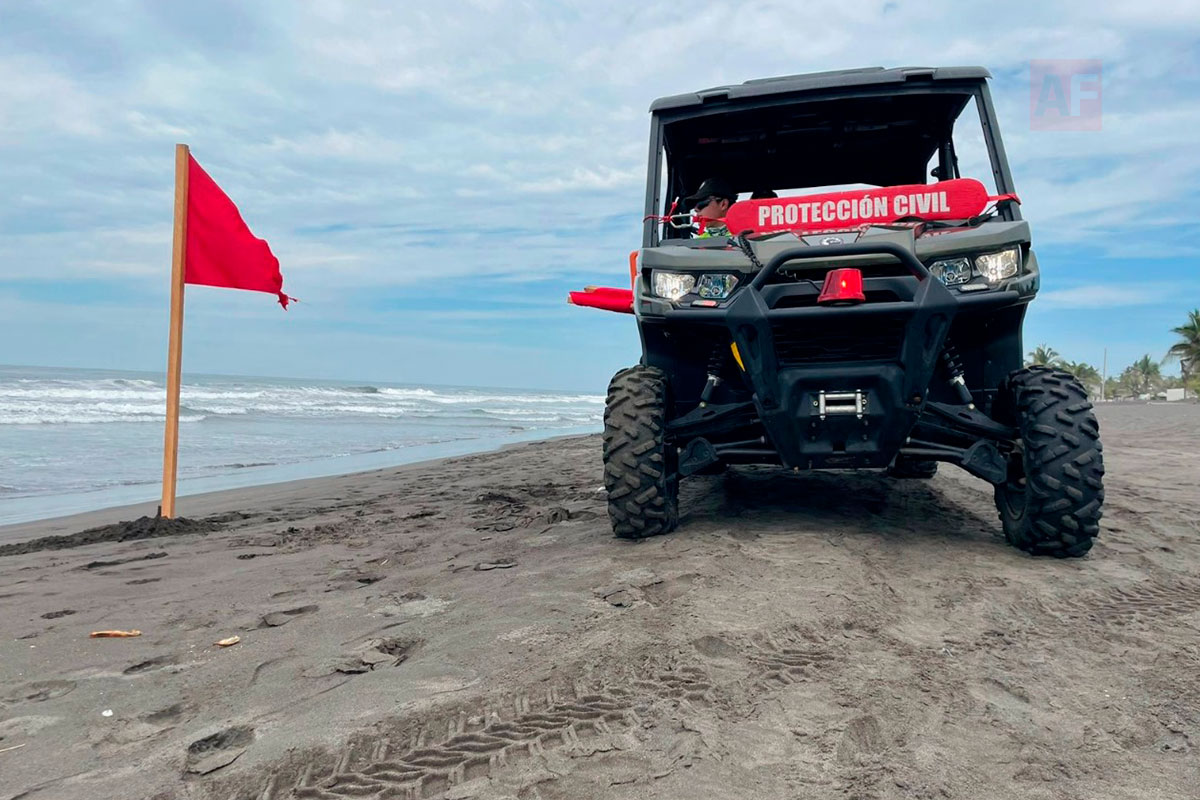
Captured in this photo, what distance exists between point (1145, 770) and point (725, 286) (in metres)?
2.52

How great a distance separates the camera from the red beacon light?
10.9 feet

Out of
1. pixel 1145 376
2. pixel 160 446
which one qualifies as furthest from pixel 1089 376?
pixel 160 446

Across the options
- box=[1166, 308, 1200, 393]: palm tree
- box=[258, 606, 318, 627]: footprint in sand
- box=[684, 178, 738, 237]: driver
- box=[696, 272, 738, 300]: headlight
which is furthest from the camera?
box=[1166, 308, 1200, 393]: palm tree

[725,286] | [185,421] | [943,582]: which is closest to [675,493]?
[725,286]

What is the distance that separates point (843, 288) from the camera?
3.34m

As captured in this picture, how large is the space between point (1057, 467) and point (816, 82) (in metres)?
2.36

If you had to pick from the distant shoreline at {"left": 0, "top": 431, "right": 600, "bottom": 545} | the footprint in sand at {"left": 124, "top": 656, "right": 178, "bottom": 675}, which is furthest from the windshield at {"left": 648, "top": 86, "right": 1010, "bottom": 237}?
the distant shoreline at {"left": 0, "top": 431, "right": 600, "bottom": 545}

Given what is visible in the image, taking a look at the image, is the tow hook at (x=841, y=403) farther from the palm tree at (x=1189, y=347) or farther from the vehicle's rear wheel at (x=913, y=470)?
the palm tree at (x=1189, y=347)

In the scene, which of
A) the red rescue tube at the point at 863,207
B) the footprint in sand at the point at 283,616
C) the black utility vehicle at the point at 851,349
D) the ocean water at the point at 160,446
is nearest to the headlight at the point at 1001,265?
the black utility vehicle at the point at 851,349

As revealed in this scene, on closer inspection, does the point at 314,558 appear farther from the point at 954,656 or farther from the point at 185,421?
the point at 185,421

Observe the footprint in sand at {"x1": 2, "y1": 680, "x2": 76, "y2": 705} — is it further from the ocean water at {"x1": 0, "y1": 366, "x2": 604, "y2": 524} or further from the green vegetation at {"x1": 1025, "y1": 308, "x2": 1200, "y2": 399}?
the green vegetation at {"x1": 1025, "y1": 308, "x2": 1200, "y2": 399}

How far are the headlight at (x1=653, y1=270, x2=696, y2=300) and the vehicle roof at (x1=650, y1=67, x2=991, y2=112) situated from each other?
123 cm

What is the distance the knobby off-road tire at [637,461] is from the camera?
3840 mm

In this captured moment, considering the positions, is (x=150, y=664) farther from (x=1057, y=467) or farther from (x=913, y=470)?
(x=913, y=470)
